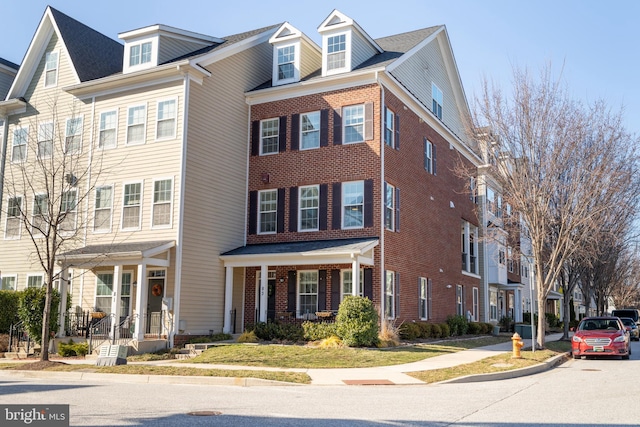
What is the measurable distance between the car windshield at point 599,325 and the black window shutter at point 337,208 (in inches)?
385

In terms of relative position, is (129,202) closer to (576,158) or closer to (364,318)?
(364,318)

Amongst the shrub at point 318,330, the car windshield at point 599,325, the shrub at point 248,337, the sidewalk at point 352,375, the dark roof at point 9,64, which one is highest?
the dark roof at point 9,64

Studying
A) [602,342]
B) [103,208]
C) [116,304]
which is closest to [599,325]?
[602,342]

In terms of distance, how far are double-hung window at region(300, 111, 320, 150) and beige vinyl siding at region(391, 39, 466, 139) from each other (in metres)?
3.81

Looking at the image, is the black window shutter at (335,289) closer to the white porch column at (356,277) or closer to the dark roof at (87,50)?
the white porch column at (356,277)

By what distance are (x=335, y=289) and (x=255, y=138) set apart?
7.61 meters

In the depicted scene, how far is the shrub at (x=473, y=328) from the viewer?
31344mm

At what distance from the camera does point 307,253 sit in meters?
22.1

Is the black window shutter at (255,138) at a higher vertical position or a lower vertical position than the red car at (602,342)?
higher

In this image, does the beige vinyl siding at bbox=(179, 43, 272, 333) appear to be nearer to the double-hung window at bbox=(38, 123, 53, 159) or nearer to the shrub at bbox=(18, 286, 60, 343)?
the shrub at bbox=(18, 286, 60, 343)

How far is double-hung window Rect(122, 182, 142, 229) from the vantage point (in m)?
23.5

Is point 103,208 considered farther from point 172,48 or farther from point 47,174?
point 172,48

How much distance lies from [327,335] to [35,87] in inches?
683

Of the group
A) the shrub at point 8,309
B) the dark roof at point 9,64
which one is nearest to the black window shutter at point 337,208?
the shrub at point 8,309
